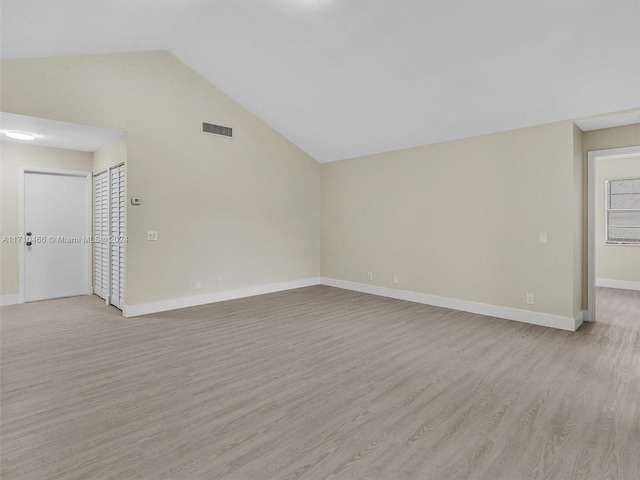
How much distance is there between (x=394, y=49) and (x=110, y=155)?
174 inches

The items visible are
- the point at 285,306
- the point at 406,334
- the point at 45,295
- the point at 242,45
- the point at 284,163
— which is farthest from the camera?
the point at 284,163

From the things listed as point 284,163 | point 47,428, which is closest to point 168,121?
point 284,163

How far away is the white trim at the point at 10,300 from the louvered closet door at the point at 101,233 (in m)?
1.05

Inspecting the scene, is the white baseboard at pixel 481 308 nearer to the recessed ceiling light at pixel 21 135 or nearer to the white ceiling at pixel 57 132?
the white ceiling at pixel 57 132

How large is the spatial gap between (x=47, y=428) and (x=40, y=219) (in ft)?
15.5

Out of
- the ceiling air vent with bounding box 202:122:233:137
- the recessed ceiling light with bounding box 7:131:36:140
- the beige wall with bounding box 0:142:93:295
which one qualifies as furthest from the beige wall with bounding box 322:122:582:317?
the beige wall with bounding box 0:142:93:295

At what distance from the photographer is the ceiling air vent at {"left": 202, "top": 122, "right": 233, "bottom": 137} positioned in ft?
17.6

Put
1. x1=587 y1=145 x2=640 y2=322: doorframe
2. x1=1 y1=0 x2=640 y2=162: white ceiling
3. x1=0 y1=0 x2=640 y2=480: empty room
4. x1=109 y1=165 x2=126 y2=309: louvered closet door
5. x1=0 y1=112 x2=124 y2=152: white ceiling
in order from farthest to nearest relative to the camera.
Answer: x1=109 y1=165 x2=126 y2=309: louvered closet door → x1=587 y1=145 x2=640 y2=322: doorframe → x1=0 y1=112 x2=124 y2=152: white ceiling → x1=1 y1=0 x2=640 y2=162: white ceiling → x1=0 y1=0 x2=640 y2=480: empty room

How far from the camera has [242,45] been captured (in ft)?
14.3

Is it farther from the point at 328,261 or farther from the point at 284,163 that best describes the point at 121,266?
the point at 328,261

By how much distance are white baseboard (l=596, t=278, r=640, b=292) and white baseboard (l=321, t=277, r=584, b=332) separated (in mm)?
3168

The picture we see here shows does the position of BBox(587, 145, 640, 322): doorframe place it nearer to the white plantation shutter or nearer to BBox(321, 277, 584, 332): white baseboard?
BBox(321, 277, 584, 332): white baseboard

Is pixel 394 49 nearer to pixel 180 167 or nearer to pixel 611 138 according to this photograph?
pixel 611 138

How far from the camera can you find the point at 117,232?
16.4 feet
